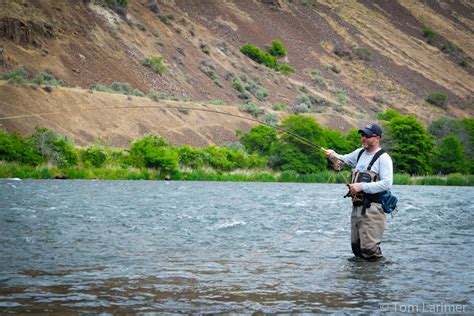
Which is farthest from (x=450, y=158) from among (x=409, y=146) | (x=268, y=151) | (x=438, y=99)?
(x=438, y=99)

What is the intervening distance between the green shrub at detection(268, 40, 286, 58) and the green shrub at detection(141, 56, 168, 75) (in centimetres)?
2877

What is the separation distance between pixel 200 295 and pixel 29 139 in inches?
1716

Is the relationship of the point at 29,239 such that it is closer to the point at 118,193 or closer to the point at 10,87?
the point at 118,193

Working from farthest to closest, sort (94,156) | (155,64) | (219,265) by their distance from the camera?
(155,64), (94,156), (219,265)

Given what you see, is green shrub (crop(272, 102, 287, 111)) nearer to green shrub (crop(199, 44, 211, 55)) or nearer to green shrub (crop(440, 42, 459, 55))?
green shrub (crop(199, 44, 211, 55))

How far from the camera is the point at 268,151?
70375mm

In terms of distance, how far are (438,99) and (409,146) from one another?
41.5m

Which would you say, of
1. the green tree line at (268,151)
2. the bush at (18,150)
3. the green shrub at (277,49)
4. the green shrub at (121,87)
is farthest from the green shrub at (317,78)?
the bush at (18,150)

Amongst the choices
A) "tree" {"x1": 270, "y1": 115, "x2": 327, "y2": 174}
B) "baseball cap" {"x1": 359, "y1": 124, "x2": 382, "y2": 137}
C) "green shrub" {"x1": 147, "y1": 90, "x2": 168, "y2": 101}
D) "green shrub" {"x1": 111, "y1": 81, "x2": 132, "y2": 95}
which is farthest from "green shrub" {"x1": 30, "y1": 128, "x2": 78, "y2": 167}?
"baseball cap" {"x1": 359, "y1": 124, "x2": 382, "y2": 137}

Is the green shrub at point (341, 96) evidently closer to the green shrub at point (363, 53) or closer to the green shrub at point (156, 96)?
the green shrub at point (363, 53)

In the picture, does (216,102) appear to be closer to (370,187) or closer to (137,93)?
(137,93)

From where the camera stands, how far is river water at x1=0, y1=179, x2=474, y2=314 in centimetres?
830

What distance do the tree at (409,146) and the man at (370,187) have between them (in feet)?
216

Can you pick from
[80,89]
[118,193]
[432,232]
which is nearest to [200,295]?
[432,232]
